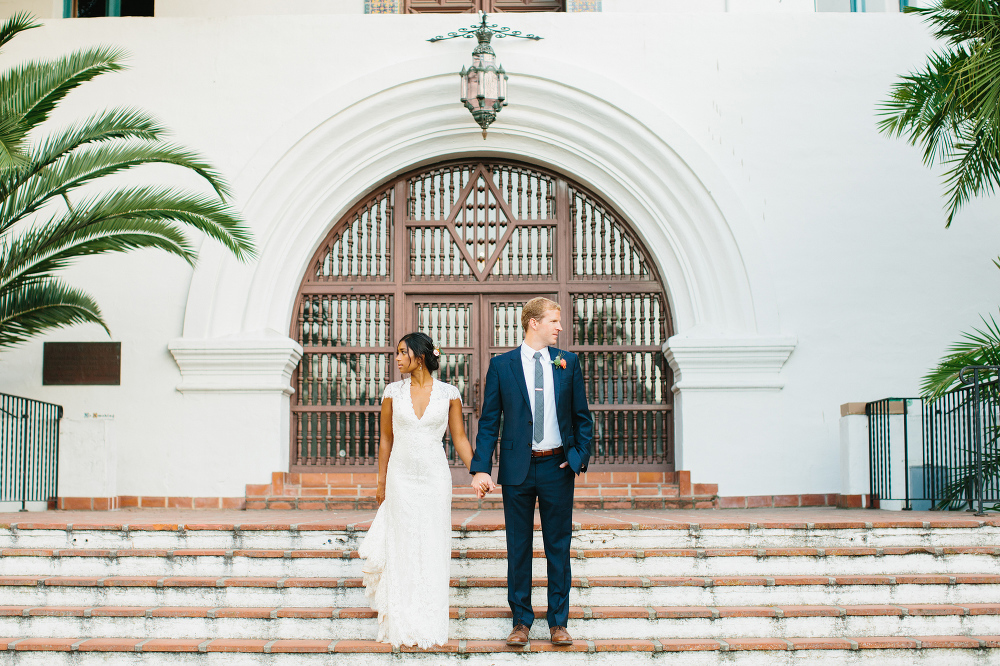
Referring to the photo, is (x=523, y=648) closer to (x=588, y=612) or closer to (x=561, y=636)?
(x=561, y=636)

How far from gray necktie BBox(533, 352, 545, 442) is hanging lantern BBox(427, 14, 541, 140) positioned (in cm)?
432

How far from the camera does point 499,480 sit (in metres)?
5.02

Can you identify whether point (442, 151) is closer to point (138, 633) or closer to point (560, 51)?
point (560, 51)

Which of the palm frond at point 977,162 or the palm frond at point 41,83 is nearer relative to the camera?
the palm frond at point 41,83

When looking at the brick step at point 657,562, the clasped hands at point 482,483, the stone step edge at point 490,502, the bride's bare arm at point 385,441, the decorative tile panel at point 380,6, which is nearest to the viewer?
the clasped hands at point 482,483

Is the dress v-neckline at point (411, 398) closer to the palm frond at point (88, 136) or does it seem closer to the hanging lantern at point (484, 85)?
the palm frond at point (88, 136)

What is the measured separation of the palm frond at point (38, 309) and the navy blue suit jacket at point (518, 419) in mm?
4596

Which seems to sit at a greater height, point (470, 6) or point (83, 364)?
point (470, 6)

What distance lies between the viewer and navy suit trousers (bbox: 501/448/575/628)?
495cm

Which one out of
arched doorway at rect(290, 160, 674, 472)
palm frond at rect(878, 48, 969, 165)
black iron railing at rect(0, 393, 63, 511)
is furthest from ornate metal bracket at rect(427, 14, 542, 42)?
black iron railing at rect(0, 393, 63, 511)

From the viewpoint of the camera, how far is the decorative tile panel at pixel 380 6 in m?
9.73

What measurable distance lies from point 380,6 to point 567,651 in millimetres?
7229

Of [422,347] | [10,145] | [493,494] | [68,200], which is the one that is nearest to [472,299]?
[493,494]

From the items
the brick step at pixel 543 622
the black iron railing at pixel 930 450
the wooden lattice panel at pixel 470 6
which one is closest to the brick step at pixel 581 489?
the black iron railing at pixel 930 450
